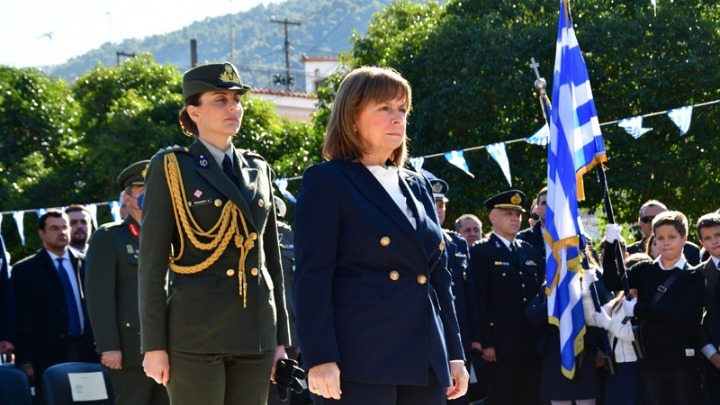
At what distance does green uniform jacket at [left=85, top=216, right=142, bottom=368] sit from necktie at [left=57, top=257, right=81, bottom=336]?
7.84 feet

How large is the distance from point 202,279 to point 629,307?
16.9 feet

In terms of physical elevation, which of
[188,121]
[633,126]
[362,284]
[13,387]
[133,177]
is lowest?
[13,387]

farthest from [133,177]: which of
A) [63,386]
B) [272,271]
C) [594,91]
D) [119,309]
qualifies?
[594,91]

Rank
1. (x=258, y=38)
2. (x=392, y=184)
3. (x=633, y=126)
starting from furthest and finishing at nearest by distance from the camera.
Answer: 1. (x=258, y=38)
2. (x=633, y=126)
3. (x=392, y=184)

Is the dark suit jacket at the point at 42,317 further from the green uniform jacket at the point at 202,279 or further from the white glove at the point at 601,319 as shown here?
the green uniform jacket at the point at 202,279

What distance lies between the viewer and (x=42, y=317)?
10.4 metres

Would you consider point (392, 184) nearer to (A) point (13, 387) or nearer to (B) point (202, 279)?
(B) point (202, 279)

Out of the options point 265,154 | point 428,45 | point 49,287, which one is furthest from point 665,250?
point 265,154

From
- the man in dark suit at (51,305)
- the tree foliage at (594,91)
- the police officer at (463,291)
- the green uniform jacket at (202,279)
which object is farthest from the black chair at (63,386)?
the tree foliage at (594,91)

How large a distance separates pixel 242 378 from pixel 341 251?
48.0 inches

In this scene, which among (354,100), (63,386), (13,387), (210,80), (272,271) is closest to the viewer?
(354,100)

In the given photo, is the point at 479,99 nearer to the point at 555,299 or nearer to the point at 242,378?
the point at 555,299

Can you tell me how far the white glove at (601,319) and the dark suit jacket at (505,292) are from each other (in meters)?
0.90

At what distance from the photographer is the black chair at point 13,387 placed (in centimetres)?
896
